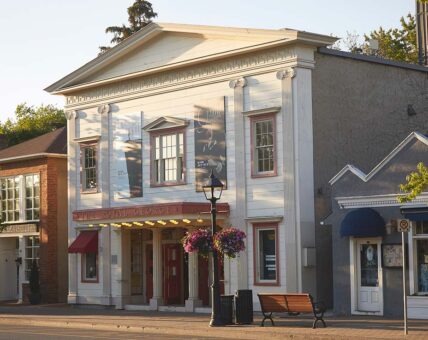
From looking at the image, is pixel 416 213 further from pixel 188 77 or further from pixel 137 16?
pixel 137 16

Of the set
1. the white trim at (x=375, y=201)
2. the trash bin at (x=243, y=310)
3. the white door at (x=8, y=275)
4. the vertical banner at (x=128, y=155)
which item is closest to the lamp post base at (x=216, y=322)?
the trash bin at (x=243, y=310)

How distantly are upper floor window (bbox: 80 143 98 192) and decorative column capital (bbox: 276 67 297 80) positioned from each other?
31.2 ft

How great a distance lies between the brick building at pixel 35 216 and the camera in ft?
132

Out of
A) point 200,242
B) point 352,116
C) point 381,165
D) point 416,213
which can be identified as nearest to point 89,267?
point 200,242

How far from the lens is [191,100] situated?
109 ft

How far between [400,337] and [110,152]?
1746 centimetres

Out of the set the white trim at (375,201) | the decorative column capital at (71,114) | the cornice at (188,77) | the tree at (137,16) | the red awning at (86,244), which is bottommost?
the red awning at (86,244)

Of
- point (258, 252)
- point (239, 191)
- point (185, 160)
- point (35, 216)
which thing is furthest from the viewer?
point (35, 216)

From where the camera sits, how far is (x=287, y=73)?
30.2m

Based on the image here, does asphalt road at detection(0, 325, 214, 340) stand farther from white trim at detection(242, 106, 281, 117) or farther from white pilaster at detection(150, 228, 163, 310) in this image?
white trim at detection(242, 106, 281, 117)

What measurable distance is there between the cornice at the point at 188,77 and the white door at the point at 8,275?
9213 millimetres

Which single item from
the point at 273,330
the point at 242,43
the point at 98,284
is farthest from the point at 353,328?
the point at 98,284

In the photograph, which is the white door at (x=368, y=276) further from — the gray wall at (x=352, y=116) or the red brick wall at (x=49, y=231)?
the red brick wall at (x=49, y=231)

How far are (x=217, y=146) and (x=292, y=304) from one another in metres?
8.49
